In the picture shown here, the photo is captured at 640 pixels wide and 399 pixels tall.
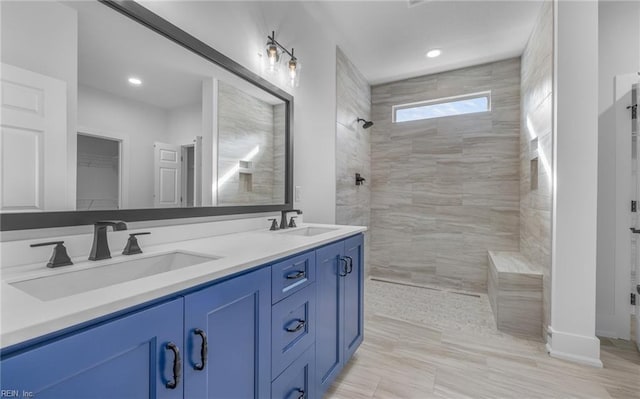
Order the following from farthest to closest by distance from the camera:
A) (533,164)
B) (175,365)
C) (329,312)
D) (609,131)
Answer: (533,164) → (609,131) → (329,312) → (175,365)

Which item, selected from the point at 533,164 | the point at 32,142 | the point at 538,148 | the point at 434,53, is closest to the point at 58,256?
the point at 32,142

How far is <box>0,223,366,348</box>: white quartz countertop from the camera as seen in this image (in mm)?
483

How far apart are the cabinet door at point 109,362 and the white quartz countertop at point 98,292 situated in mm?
35

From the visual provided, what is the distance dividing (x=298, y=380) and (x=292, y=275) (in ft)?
1.63

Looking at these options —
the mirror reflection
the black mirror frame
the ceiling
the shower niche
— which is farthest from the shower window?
the mirror reflection

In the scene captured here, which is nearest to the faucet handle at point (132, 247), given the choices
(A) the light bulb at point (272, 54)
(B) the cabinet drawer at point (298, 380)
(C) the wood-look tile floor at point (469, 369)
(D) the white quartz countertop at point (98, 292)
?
(D) the white quartz countertop at point (98, 292)

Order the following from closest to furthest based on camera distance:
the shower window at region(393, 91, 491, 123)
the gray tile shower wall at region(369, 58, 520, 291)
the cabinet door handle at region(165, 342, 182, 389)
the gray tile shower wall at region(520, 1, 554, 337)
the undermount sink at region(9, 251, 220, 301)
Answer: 1. the cabinet door handle at region(165, 342, 182, 389)
2. the undermount sink at region(9, 251, 220, 301)
3. the gray tile shower wall at region(520, 1, 554, 337)
4. the gray tile shower wall at region(369, 58, 520, 291)
5. the shower window at region(393, 91, 491, 123)

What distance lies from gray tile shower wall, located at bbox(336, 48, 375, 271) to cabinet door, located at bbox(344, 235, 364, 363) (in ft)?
3.38

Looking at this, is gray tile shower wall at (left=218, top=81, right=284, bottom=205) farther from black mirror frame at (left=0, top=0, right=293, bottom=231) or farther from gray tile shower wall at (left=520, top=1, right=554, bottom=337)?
gray tile shower wall at (left=520, top=1, right=554, bottom=337)

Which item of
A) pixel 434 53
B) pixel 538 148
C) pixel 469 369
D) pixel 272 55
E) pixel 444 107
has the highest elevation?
pixel 434 53

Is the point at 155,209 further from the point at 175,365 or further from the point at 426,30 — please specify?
the point at 426,30

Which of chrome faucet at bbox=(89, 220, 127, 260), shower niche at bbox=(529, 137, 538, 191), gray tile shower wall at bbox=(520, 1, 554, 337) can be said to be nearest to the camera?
chrome faucet at bbox=(89, 220, 127, 260)

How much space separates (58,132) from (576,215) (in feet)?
9.40

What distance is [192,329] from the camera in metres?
0.75
